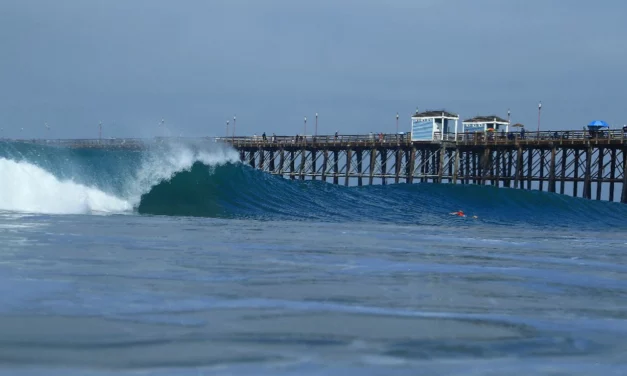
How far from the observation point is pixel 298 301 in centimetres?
820

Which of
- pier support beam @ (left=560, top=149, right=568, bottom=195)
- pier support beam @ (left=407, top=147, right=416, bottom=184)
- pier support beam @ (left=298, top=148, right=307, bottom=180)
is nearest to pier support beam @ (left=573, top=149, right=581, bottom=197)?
pier support beam @ (left=560, top=149, right=568, bottom=195)

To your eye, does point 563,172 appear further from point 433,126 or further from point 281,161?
point 281,161

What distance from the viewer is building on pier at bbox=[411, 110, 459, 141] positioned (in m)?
52.1

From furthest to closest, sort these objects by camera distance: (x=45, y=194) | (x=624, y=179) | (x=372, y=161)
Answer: (x=372, y=161), (x=624, y=179), (x=45, y=194)

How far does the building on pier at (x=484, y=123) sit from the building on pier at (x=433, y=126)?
2.61 metres

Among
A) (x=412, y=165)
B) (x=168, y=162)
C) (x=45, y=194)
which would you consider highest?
(x=168, y=162)

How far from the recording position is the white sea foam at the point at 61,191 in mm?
23109

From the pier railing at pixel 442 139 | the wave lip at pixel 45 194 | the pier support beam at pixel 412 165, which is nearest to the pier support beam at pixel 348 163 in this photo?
the pier railing at pixel 442 139

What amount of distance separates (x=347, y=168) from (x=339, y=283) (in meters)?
47.2

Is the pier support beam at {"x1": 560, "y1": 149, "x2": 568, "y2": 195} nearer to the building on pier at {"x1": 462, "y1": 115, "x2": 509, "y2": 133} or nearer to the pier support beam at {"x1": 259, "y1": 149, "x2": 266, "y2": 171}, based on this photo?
the building on pier at {"x1": 462, "y1": 115, "x2": 509, "y2": 133}

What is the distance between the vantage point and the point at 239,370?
5.57 m

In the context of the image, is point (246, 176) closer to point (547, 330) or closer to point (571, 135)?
point (571, 135)

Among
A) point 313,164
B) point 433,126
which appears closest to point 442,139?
point 433,126

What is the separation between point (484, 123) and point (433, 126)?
14.4 ft
